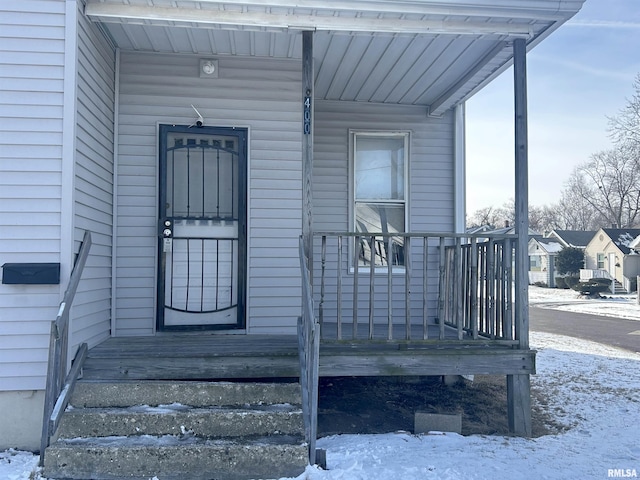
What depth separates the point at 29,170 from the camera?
3.79 metres

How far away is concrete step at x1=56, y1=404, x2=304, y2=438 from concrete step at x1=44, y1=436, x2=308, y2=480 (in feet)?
0.30

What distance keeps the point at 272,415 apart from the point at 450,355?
1.66 meters

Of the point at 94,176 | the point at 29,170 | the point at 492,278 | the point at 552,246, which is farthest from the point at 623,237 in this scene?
the point at 29,170

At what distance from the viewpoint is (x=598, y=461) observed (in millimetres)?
3908

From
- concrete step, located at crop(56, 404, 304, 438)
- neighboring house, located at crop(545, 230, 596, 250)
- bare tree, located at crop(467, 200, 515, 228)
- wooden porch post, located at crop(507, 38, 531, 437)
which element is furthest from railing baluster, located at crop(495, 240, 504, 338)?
bare tree, located at crop(467, 200, 515, 228)

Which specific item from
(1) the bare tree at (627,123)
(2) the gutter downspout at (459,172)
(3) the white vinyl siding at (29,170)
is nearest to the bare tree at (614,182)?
(1) the bare tree at (627,123)

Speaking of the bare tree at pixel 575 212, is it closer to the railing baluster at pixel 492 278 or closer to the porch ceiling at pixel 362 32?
the porch ceiling at pixel 362 32

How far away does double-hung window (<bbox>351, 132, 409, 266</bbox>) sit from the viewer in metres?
6.26

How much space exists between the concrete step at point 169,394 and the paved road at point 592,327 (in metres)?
Answer: 8.33

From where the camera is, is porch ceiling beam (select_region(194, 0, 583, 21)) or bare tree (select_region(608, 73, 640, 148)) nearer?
porch ceiling beam (select_region(194, 0, 583, 21))

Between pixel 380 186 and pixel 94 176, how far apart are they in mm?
3210

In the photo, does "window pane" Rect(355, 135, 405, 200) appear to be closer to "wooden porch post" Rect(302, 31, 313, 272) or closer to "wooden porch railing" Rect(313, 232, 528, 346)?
"wooden porch railing" Rect(313, 232, 528, 346)

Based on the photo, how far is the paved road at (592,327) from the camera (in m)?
10.9

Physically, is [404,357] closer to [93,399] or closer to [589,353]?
[93,399]
